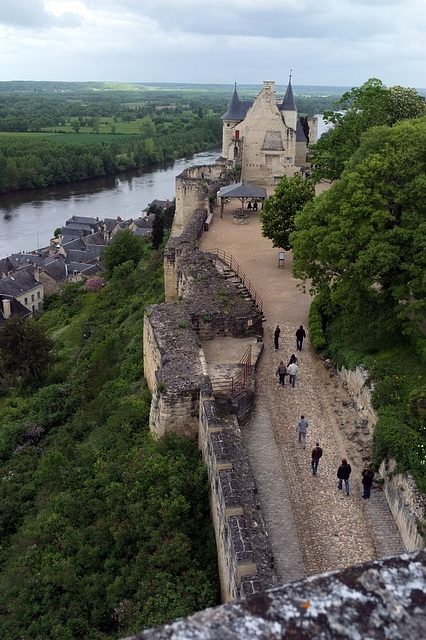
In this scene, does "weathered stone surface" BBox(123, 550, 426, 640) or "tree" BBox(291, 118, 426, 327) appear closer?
"weathered stone surface" BBox(123, 550, 426, 640)

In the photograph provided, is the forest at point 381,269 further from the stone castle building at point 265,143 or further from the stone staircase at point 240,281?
the stone castle building at point 265,143

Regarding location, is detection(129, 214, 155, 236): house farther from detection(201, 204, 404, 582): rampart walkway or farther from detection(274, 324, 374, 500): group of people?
detection(274, 324, 374, 500): group of people

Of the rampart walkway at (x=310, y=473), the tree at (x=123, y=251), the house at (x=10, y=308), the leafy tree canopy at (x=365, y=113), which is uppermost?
the leafy tree canopy at (x=365, y=113)

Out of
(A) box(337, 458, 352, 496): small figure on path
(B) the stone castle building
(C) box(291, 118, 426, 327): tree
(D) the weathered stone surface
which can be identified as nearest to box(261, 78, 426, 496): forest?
(C) box(291, 118, 426, 327): tree

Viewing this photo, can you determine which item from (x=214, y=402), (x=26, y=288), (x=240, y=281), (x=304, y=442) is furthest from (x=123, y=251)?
(x=304, y=442)

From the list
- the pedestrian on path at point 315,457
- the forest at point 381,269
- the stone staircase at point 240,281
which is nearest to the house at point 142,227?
the stone staircase at point 240,281

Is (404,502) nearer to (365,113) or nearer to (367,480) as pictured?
(367,480)
